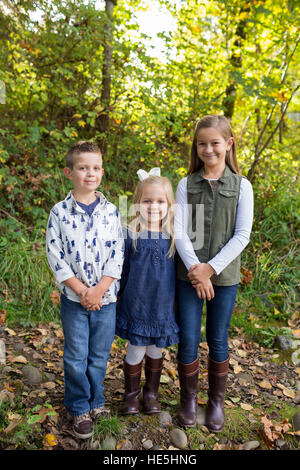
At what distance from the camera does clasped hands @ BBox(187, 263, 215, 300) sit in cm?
226

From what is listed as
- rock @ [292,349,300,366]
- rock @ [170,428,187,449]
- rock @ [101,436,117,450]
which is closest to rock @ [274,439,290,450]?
rock @ [170,428,187,449]

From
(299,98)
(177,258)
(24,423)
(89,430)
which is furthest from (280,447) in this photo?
(299,98)

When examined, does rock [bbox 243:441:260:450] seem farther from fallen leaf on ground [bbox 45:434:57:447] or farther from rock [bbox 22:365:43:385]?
rock [bbox 22:365:43:385]

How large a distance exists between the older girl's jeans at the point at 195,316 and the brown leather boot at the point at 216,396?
0.17m

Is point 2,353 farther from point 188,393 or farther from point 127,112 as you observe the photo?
point 127,112

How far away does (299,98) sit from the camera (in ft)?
17.8

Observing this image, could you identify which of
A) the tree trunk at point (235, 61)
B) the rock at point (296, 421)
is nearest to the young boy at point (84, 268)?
the rock at point (296, 421)

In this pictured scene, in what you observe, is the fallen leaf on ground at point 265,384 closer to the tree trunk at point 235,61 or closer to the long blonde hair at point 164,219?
the long blonde hair at point 164,219

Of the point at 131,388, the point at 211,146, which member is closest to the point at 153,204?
the point at 211,146

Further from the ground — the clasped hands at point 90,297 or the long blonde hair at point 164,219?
the long blonde hair at point 164,219

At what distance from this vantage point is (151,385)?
102 inches

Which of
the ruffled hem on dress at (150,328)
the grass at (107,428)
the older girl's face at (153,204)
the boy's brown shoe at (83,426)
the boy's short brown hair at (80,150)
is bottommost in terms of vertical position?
the grass at (107,428)

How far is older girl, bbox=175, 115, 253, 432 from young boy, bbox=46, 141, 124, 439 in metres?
0.44

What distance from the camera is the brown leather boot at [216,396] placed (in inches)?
99.0
